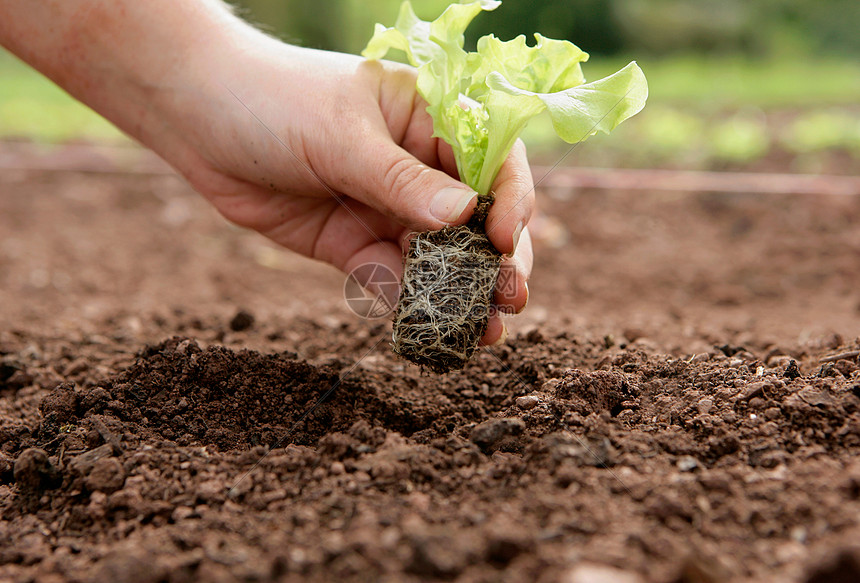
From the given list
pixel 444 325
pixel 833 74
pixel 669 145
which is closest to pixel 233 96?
pixel 444 325

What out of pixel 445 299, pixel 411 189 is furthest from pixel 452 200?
pixel 445 299

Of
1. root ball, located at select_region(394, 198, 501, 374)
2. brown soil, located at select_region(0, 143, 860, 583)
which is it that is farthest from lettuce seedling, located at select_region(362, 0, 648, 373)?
brown soil, located at select_region(0, 143, 860, 583)

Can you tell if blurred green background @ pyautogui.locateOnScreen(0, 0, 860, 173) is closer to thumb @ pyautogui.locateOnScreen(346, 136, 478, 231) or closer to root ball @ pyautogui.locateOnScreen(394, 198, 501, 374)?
thumb @ pyautogui.locateOnScreen(346, 136, 478, 231)

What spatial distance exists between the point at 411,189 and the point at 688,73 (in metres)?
Answer: 10.5

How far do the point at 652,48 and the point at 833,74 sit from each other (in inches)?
124

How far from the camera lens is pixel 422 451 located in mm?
1700

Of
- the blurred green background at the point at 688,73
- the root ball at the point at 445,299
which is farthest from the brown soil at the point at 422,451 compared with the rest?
the blurred green background at the point at 688,73

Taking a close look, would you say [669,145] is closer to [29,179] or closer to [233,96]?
[233,96]

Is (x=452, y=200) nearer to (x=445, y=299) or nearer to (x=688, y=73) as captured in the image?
(x=445, y=299)

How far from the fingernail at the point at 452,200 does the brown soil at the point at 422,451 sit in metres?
0.61

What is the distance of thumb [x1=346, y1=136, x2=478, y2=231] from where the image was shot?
208 cm

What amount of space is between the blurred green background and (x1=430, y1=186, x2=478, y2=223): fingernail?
14.7ft

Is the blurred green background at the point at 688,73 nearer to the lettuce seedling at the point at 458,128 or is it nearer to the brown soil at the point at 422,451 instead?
the brown soil at the point at 422,451

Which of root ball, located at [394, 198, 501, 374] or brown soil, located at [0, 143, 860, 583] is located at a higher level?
root ball, located at [394, 198, 501, 374]
